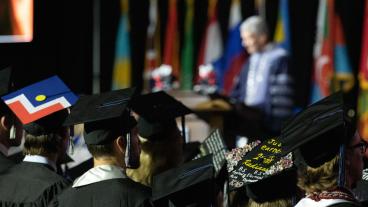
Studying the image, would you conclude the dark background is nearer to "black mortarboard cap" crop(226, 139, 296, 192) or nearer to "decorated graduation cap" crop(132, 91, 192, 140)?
"decorated graduation cap" crop(132, 91, 192, 140)

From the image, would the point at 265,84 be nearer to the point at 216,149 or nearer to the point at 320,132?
the point at 216,149

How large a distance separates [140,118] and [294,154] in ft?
5.18

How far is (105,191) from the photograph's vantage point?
11.1ft

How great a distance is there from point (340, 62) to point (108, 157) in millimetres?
6107

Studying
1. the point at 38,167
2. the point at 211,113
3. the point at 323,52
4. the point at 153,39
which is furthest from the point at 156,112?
the point at 153,39

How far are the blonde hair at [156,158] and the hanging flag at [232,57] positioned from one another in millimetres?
5831

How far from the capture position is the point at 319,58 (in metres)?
9.22

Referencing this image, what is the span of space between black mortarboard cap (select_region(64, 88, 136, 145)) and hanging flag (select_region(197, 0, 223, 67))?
637cm

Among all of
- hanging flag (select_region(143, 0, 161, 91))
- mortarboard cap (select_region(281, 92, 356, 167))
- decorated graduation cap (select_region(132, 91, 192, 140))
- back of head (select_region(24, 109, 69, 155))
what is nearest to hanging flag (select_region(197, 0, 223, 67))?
hanging flag (select_region(143, 0, 161, 91))

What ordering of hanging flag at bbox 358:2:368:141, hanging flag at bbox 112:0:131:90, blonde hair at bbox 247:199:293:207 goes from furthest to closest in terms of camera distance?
hanging flag at bbox 112:0:131:90 < hanging flag at bbox 358:2:368:141 < blonde hair at bbox 247:199:293:207

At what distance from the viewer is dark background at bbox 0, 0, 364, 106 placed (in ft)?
30.6

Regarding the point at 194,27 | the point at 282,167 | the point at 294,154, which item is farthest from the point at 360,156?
the point at 194,27

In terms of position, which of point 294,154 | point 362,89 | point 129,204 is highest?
point 294,154

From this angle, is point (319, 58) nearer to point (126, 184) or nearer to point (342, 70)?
point (342, 70)
